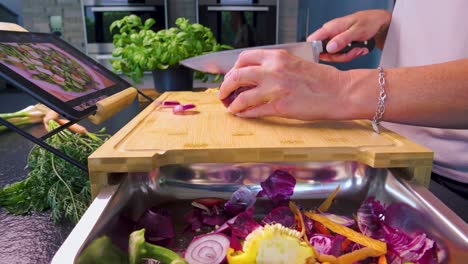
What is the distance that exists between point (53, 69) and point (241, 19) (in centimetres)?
255

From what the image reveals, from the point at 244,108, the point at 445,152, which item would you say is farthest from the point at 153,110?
the point at 445,152

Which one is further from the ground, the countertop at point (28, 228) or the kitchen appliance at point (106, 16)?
the kitchen appliance at point (106, 16)

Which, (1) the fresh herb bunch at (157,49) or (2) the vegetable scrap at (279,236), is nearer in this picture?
(2) the vegetable scrap at (279,236)

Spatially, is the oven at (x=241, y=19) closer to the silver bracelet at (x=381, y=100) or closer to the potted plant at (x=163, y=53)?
the potted plant at (x=163, y=53)

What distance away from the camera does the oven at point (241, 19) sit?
3096mm

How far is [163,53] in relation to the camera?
4.23ft

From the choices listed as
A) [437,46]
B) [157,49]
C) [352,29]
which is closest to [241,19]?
[157,49]

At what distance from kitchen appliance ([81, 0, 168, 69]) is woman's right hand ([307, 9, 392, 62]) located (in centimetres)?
238

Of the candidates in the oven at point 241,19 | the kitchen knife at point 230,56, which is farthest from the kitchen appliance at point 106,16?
the kitchen knife at point 230,56

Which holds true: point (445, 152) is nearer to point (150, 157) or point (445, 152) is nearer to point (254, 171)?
point (254, 171)

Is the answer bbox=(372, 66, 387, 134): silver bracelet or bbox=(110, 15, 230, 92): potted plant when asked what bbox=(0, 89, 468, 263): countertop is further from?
bbox=(110, 15, 230, 92): potted plant

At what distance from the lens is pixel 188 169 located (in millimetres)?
638

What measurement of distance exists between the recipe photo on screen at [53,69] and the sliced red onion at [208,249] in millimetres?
320

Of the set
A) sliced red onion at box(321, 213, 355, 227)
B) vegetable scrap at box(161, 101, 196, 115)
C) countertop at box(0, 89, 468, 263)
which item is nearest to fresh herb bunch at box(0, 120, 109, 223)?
countertop at box(0, 89, 468, 263)
